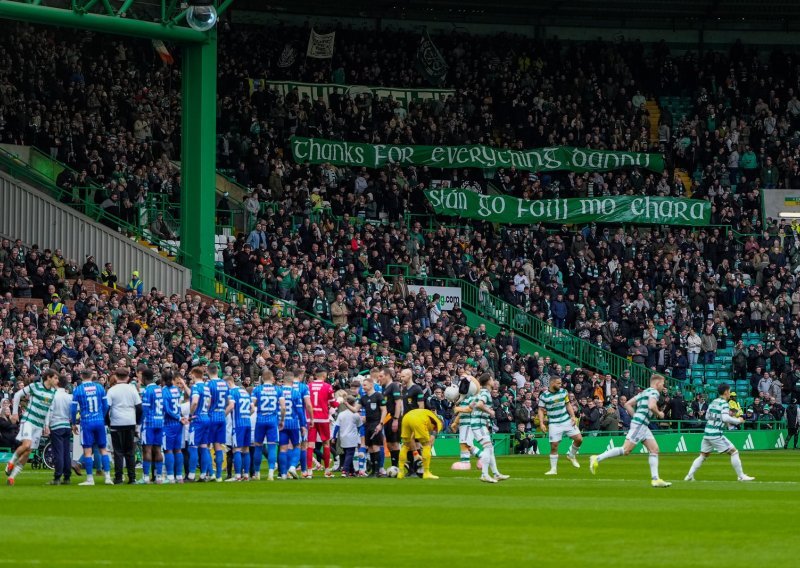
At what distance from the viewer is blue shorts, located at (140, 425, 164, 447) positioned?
76.3 ft

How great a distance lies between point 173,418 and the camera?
23.4 metres

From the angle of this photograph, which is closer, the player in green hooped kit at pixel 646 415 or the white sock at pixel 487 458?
the player in green hooped kit at pixel 646 415

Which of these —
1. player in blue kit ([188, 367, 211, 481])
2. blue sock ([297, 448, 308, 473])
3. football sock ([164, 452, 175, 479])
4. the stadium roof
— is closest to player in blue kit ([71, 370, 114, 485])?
football sock ([164, 452, 175, 479])

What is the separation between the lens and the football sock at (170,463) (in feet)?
77.6

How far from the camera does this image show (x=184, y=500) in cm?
1953

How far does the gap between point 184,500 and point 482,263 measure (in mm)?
27774

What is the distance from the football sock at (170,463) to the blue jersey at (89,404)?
126 cm

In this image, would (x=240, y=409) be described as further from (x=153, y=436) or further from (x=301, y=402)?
(x=153, y=436)

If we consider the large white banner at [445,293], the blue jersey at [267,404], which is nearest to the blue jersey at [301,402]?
the blue jersey at [267,404]

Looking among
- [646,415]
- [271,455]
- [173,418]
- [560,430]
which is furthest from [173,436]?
[560,430]

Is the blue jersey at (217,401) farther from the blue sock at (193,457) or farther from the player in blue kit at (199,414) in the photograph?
the blue sock at (193,457)

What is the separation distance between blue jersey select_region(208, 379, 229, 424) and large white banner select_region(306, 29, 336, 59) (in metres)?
28.8

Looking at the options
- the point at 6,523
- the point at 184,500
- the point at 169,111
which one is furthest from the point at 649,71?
the point at 6,523

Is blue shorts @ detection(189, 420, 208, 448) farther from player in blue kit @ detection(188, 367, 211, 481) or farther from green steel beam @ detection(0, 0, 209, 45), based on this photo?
green steel beam @ detection(0, 0, 209, 45)
